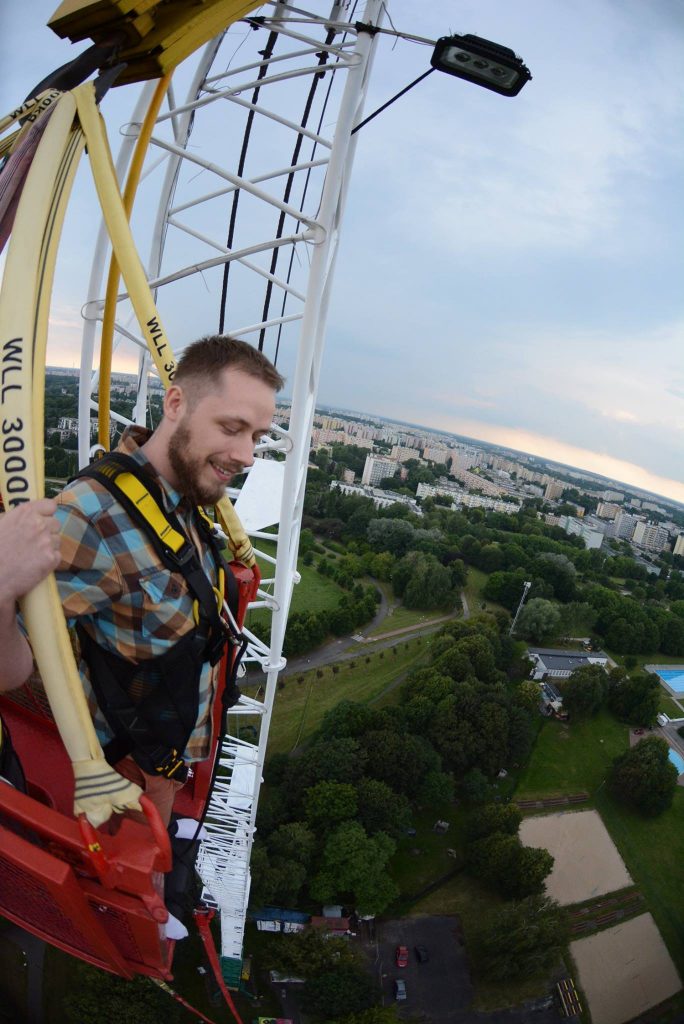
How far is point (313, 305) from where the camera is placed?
3633mm

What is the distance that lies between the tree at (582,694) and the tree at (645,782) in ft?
9.26

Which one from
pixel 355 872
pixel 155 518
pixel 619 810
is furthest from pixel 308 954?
pixel 155 518

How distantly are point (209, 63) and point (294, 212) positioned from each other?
→ 157 centimetres

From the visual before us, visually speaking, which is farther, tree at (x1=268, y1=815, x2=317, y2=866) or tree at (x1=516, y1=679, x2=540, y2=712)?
tree at (x1=516, y1=679, x2=540, y2=712)

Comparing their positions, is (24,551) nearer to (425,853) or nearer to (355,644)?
(425,853)

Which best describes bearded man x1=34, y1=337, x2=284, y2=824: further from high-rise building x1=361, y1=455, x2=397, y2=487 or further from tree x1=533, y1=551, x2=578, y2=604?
high-rise building x1=361, y1=455, x2=397, y2=487

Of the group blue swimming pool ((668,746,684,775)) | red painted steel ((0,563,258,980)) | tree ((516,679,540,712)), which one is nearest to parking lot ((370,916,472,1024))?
tree ((516,679,540,712))

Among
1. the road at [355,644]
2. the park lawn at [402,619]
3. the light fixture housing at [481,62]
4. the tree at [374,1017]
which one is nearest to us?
the light fixture housing at [481,62]

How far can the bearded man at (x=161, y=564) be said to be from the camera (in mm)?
1438

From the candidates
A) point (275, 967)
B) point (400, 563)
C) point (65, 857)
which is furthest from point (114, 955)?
point (400, 563)

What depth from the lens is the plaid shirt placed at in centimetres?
139

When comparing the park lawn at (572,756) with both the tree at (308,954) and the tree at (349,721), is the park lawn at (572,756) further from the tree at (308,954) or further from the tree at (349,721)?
the tree at (308,954)

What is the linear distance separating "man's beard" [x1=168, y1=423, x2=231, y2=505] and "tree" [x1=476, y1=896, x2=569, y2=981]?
41.0ft

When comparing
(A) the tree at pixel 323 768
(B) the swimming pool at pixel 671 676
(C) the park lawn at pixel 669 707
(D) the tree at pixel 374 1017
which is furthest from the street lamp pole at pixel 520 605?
(D) the tree at pixel 374 1017
